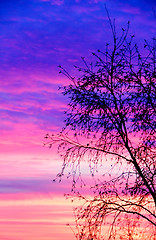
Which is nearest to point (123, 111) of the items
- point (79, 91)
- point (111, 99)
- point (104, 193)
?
point (111, 99)

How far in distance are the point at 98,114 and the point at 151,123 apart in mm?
1445

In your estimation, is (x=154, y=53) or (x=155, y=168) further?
(x=154, y=53)

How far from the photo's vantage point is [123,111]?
13609 mm

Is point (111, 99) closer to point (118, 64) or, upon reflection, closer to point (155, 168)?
point (118, 64)

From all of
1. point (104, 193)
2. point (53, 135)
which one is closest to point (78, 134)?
point (53, 135)

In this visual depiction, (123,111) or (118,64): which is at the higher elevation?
(118,64)

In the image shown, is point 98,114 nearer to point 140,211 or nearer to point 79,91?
point 79,91

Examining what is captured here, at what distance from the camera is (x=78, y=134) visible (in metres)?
13.6

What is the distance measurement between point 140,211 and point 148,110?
8.86 feet

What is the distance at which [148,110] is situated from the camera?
13391 mm

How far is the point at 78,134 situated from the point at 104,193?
1.76 m

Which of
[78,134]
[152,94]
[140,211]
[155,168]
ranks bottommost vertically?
[140,211]

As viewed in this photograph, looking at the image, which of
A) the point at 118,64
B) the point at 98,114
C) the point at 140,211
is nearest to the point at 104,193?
the point at 140,211

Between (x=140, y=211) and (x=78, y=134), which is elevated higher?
(x=78, y=134)
